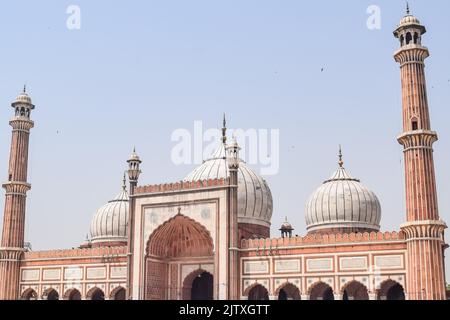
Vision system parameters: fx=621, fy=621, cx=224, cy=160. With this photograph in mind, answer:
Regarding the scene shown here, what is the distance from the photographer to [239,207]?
98.9ft

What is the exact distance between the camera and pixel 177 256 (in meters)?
29.5

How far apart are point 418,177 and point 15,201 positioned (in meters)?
20.7

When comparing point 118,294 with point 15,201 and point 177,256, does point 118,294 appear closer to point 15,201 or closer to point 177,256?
point 177,256

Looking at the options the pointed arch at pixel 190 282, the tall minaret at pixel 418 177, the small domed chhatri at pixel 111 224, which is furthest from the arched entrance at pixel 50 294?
the tall minaret at pixel 418 177

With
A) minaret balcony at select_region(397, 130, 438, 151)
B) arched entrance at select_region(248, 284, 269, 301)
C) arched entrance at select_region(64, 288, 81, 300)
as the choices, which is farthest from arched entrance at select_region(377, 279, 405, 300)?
arched entrance at select_region(64, 288, 81, 300)

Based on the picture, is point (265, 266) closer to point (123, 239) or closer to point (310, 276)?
point (310, 276)

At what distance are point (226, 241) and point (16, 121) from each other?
1486 cm

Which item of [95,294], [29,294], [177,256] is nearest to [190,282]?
[177,256]

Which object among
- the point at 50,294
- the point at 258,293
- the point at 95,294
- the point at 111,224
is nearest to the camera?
the point at 258,293

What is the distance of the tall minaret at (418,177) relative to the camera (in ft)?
73.6

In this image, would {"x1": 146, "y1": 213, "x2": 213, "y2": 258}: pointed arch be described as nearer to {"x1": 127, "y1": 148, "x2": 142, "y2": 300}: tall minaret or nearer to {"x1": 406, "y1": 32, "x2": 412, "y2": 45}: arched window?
{"x1": 127, "y1": 148, "x2": 142, "y2": 300}: tall minaret

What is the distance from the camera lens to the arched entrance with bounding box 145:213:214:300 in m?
28.3
